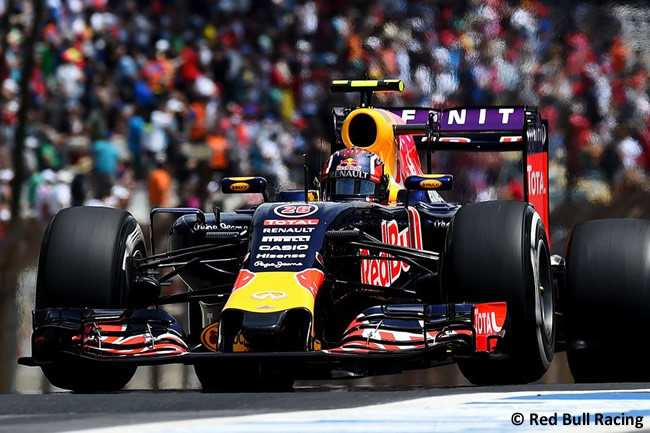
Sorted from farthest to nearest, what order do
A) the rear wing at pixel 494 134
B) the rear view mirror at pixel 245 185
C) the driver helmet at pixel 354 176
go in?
the rear wing at pixel 494 134 < the driver helmet at pixel 354 176 < the rear view mirror at pixel 245 185

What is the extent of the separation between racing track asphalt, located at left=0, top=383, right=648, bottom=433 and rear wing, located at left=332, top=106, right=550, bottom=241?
2.92m

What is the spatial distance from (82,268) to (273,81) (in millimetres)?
9616

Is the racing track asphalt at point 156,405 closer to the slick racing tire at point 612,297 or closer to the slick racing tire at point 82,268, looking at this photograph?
the slick racing tire at point 612,297

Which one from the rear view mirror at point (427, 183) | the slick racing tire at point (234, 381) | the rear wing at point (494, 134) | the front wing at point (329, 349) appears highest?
the rear wing at point (494, 134)

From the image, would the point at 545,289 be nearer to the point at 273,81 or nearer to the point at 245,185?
the point at 245,185

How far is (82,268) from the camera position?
335 inches

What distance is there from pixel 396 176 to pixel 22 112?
10.3 ft

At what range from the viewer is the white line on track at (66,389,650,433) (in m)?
5.39

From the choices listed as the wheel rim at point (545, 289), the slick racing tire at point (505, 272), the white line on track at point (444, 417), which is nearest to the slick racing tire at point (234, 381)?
the slick racing tire at point (505, 272)

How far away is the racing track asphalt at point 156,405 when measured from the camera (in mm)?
5816

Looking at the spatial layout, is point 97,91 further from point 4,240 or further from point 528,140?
point 528,140

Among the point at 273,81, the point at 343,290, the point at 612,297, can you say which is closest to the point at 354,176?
the point at 343,290

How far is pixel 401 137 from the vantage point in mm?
10633

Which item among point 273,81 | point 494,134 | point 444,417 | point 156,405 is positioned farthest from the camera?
point 273,81
